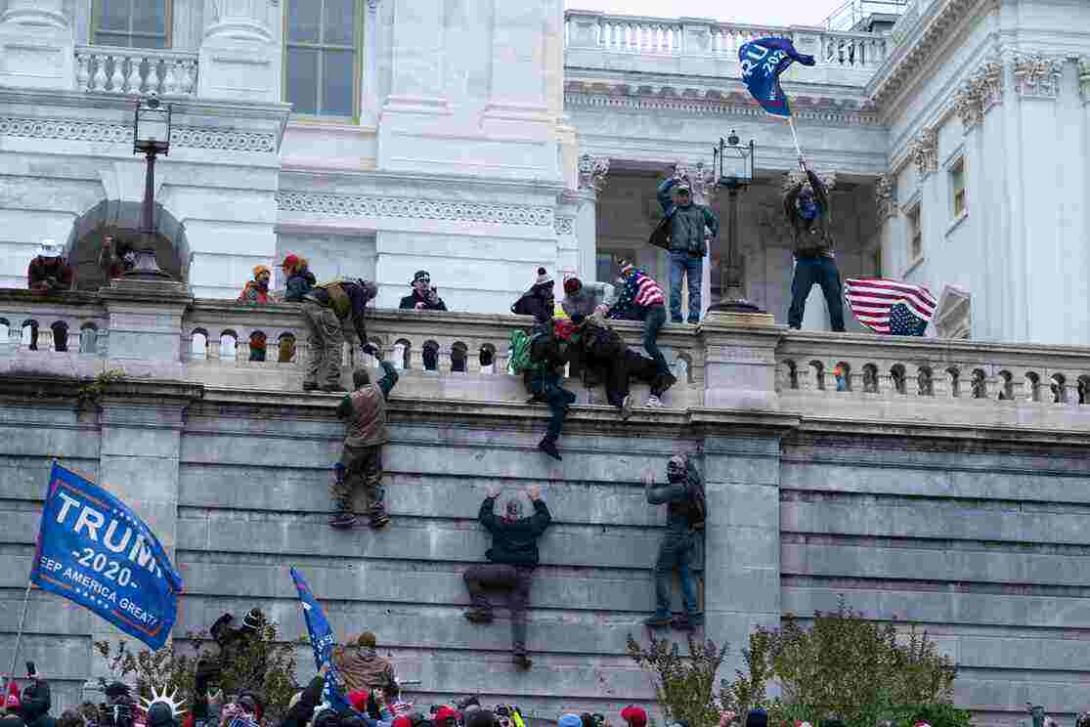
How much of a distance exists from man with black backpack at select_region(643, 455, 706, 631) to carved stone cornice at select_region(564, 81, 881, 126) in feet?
108

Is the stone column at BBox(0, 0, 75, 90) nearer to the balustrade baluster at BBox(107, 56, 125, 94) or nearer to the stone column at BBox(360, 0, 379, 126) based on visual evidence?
the balustrade baluster at BBox(107, 56, 125, 94)

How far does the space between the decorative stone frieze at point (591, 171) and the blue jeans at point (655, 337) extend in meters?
31.3

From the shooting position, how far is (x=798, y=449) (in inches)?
1314

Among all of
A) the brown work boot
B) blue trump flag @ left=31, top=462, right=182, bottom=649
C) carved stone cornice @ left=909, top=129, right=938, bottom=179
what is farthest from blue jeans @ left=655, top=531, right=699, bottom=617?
carved stone cornice @ left=909, top=129, right=938, bottom=179

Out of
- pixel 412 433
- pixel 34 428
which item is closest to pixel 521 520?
pixel 412 433

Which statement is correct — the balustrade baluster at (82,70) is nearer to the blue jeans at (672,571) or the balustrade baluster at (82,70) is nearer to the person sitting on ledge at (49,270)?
the person sitting on ledge at (49,270)

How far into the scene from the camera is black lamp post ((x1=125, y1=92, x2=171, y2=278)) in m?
32.4

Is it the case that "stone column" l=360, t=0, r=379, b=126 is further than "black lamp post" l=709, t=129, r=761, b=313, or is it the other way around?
"stone column" l=360, t=0, r=379, b=126

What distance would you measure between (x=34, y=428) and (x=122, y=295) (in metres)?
1.92

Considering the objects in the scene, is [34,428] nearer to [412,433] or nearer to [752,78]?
[412,433]

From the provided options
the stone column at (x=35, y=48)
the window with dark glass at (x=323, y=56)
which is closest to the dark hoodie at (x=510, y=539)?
the stone column at (x=35, y=48)

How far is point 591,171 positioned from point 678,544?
108 feet

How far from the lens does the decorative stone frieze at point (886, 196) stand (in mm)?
65562

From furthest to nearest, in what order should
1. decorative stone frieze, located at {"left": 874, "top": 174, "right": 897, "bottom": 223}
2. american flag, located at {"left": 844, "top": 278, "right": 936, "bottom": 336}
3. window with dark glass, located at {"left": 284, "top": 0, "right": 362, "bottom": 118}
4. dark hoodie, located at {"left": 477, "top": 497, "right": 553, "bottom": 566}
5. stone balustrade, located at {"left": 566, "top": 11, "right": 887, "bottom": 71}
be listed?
decorative stone frieze, located at {"left": 874, "top": 174, "right": 897, "bottom": 223} < stone balustrade, located at {"left": 566, "top": 11, "right": 887, "bottom": 71} < window with dark glass, located at {"left": 284, "top": 0, "right": 362, "bottom": 118} < american flag, located at {"left": 844, "top": 278, "right": 936, "bottom": 336} < dark hoodie, located at {"left": 477, "top": 497, "right": 553, "bottom": 566}
